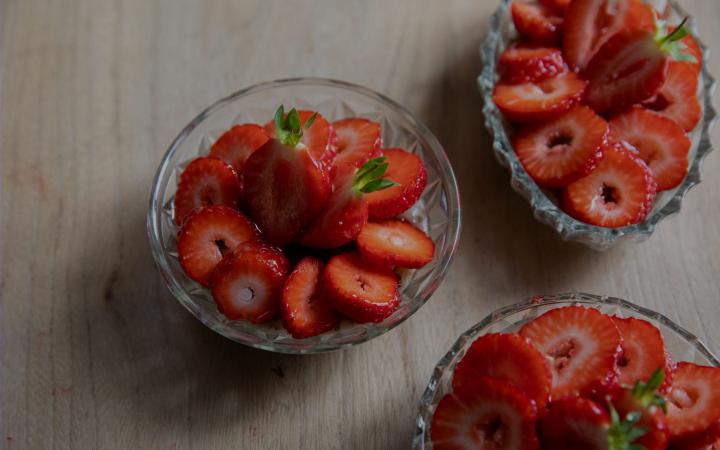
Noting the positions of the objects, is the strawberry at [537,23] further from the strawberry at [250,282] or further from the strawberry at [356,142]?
the strawberry at [250,282]

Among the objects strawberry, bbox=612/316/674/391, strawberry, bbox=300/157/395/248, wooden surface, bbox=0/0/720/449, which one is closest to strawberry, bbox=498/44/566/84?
wooden surface, bbox=0/0/720/449

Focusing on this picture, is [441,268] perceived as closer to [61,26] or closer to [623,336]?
[623,336]

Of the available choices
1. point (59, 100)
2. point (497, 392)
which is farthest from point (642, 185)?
point (59, 100)

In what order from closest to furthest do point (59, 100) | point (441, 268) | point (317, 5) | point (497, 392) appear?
point (497, 392) < point (441, 268) < point (59, 100) < point (317, 5)

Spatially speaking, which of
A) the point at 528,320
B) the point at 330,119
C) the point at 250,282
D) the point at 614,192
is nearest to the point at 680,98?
the point at 614,192

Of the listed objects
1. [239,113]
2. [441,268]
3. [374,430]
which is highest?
[239,113]

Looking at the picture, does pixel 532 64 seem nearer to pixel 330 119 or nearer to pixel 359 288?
pixel 330 119

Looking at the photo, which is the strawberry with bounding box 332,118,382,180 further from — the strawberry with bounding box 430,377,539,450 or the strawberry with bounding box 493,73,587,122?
the strawberry with bounding box 430,377,539,450
